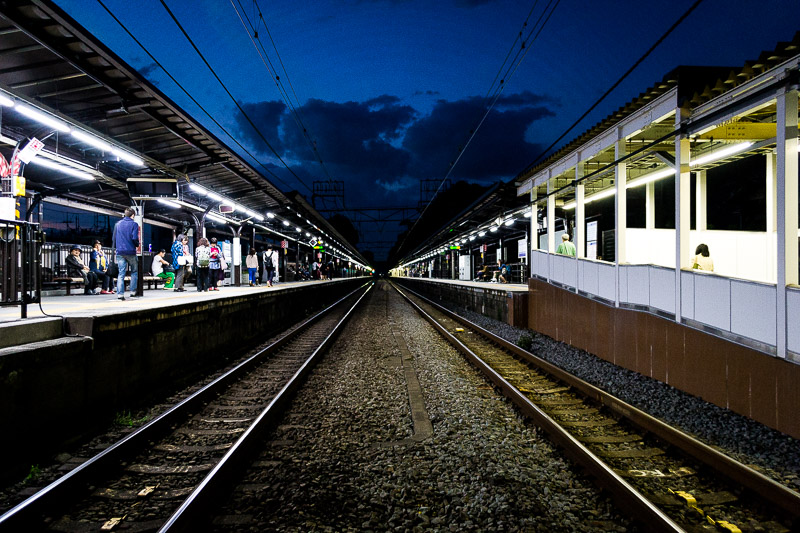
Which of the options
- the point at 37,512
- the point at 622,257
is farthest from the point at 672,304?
the point at 37,512

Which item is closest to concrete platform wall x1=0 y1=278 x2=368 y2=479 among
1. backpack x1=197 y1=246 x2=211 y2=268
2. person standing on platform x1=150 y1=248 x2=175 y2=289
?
backpack x1=197 y1=246 x2=211 y2=268

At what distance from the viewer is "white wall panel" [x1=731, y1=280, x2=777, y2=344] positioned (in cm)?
430

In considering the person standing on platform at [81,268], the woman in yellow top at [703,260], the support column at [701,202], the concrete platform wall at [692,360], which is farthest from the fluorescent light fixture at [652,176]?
the person standing on platform at [81,268]

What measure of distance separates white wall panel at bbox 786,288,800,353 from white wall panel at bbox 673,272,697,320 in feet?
4.65

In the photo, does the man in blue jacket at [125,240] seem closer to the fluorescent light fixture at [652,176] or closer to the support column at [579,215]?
the support column at [579,215]

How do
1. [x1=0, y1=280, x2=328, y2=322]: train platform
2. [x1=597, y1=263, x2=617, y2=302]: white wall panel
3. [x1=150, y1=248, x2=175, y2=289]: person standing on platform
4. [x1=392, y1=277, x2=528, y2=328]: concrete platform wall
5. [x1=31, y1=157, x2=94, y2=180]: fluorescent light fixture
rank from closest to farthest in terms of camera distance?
[x1=0, y1=280, x2=328, y2=322]: train platform, [x1=597, y1=263, x2=617, y2=302]: white wall panel, [x1=31, y1=157, x2=94, y2=180]: fluorescent light fixture, [x1=392, y1=277, x2=528, y2=328]: concrete platform wall, [x1=150, y1=248, x2=175, y2=289]: person standing on platform

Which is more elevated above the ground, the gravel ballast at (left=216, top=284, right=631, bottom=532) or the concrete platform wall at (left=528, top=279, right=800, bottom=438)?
the concrete platform wall at (left=528, top=279, right=800, bottom=438)

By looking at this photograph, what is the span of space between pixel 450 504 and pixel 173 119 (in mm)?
8568

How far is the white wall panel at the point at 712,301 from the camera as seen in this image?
16.1 ft

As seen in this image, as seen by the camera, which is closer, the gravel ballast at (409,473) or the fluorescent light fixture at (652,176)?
the gravel ballast at (409,473)

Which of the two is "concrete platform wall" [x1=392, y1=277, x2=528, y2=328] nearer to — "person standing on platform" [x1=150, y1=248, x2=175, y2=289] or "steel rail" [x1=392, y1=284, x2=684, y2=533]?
"steel rail" [x1=392, y1=284, x2=684, y2=533]

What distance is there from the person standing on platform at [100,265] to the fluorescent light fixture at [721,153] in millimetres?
14825

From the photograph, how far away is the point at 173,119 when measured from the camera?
8.32 metres

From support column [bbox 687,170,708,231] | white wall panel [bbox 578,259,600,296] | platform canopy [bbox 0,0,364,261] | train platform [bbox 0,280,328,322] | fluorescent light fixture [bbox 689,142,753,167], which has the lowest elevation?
train platform [bbox 0,280,328,322]
